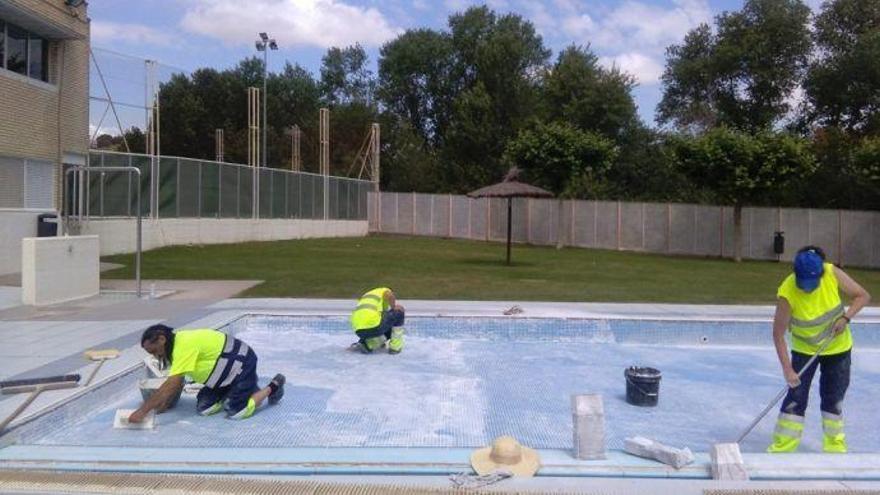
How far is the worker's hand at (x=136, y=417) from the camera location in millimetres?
7363

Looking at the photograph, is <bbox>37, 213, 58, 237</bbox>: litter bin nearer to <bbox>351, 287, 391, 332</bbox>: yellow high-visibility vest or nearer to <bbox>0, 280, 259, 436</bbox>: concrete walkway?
<bbox>0, 280, 259, 436</bbox>: concrete walkway

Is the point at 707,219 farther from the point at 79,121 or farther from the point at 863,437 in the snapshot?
the point at 863,437

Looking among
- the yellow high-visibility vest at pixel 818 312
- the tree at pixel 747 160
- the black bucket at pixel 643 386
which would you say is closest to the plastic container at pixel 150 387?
the black bucket at pixel 643 386

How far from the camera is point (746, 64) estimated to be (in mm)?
44875

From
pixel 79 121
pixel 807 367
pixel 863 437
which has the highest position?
pixel 79 121

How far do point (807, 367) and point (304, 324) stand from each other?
8117mm

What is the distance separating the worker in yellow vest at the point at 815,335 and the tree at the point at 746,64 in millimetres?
38029

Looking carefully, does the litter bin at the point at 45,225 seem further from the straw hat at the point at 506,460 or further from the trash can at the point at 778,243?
the trash can at the point at 778,243

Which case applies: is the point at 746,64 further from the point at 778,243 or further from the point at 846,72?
the point at 778,243

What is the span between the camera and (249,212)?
1377 inches

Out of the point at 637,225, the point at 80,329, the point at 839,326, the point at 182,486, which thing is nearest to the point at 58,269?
the point at 80,329

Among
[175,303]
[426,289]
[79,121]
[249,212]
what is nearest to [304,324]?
[175,303]

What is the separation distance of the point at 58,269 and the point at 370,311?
643cm

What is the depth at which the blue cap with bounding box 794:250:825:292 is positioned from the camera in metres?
6.32
